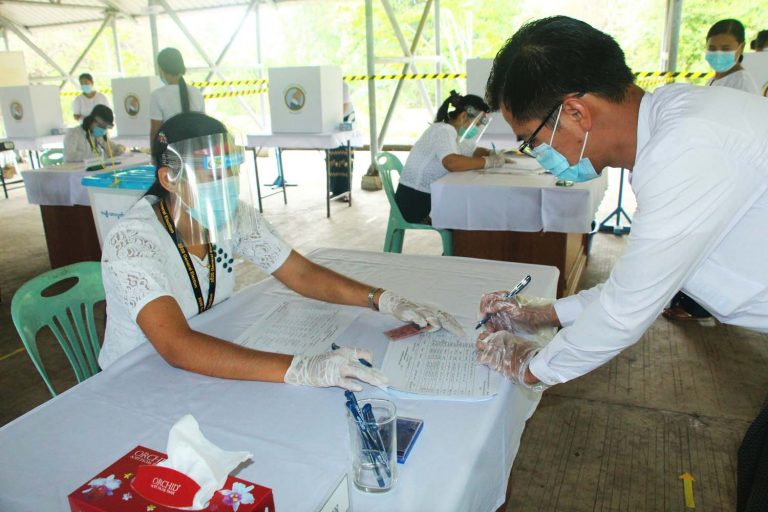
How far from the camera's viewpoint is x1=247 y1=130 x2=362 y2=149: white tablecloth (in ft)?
16.9

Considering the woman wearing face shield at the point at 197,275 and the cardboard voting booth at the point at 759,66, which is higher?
the cardboard voting booth at the point at 759,66

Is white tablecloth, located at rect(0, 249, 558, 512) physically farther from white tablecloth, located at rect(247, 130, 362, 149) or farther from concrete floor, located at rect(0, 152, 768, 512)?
white tablecloth, located at rect(247, 130, 362, 149)

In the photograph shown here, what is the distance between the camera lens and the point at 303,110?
5395mm

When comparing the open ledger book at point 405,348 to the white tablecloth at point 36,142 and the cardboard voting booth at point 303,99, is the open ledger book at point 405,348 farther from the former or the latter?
the white tablecloth at point 36,142

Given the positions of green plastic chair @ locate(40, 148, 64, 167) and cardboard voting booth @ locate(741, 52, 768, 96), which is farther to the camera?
green plastic chair @ locate(40, 148, 64, 167)

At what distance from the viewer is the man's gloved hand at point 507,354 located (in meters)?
1.10

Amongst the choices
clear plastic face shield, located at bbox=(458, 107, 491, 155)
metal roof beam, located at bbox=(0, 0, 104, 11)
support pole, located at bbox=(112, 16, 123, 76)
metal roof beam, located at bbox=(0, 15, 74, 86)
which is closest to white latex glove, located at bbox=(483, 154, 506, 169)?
clear plastic face shield, located at bbox=(458, 107, 491, 155)

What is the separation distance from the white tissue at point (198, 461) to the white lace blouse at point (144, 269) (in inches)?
23.0

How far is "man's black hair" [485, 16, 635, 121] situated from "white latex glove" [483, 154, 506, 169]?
248 cm

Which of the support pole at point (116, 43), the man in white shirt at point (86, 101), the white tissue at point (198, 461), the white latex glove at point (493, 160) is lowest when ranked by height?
the white tissue at point (198, 461)

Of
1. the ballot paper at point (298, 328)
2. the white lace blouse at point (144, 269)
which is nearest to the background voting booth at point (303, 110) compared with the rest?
the white lace blouse at point (144, 269)

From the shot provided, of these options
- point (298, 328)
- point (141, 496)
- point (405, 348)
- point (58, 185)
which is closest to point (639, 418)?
point (405, 348)

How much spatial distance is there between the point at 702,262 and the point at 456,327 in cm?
54

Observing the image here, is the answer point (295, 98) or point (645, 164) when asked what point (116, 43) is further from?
point (645, 164)
